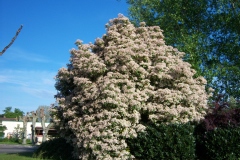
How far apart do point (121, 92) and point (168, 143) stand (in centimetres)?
295

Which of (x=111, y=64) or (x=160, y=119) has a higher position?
(x=111, y=64)

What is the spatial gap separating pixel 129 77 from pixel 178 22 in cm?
807

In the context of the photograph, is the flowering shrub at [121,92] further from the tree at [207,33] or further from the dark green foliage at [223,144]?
the tree at [207,33]

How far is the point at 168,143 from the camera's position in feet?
45.1

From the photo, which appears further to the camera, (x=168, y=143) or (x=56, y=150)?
(x=56, y=150)

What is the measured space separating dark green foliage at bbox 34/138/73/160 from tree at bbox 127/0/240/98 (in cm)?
851

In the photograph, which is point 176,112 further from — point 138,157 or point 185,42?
point 185,42

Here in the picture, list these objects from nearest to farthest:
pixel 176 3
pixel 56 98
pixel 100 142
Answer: pixel 100 142 < pixel 56 98 < pixel 176 3

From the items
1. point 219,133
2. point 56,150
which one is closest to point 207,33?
point 219,133

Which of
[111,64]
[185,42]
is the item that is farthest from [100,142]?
[185,42]

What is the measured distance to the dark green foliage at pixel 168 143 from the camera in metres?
13.7

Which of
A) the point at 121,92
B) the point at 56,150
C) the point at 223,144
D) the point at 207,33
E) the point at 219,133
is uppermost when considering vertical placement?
the point at 207,33

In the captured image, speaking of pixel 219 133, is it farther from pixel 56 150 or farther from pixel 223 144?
pixel 56 150

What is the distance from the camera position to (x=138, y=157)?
559 inches
